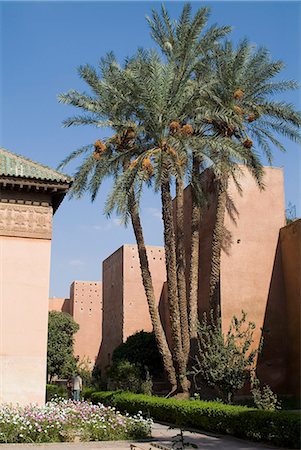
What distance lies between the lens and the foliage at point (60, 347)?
3098 centimetres

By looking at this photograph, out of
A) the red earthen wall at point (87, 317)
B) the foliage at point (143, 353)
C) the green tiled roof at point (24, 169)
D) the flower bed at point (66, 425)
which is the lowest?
the flower bed at point (66, 425)

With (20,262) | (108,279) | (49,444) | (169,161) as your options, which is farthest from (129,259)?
(49,444)

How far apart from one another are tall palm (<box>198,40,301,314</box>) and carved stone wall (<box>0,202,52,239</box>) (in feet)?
19.2

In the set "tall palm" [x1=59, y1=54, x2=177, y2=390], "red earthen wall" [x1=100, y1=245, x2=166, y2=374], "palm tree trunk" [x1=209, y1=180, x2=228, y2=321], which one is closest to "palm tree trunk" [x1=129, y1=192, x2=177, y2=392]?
"tall palm" [x1=59, y1=54, x2=177, y2=390]

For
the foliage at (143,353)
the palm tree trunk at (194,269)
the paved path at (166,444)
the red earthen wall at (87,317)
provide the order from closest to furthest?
1. the paved path at (166,444)
2. the palm tree trunk at (194,269)
3. the foliage at (143,353)
4. the red earthen wall at (87,317)

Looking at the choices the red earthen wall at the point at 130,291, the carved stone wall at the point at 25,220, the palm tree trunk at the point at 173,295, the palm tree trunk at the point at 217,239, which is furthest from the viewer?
the red earthen wall at the point at 130,291

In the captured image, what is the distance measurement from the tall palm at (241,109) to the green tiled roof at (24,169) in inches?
213

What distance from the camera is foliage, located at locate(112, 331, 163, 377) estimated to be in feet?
72.1

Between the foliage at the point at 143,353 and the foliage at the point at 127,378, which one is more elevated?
the foliage at the point at 143,353

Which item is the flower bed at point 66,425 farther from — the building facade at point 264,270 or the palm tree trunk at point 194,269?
the building facade at point 264,270

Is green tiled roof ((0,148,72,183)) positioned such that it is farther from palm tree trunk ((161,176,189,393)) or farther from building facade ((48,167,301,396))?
building facade ((48,167,301,396))

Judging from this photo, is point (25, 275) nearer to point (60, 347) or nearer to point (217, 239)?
point (217, 239)

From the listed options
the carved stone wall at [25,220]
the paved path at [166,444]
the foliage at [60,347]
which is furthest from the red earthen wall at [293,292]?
the foliage at [60,347]

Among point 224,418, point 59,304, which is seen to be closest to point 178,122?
point 224,418
